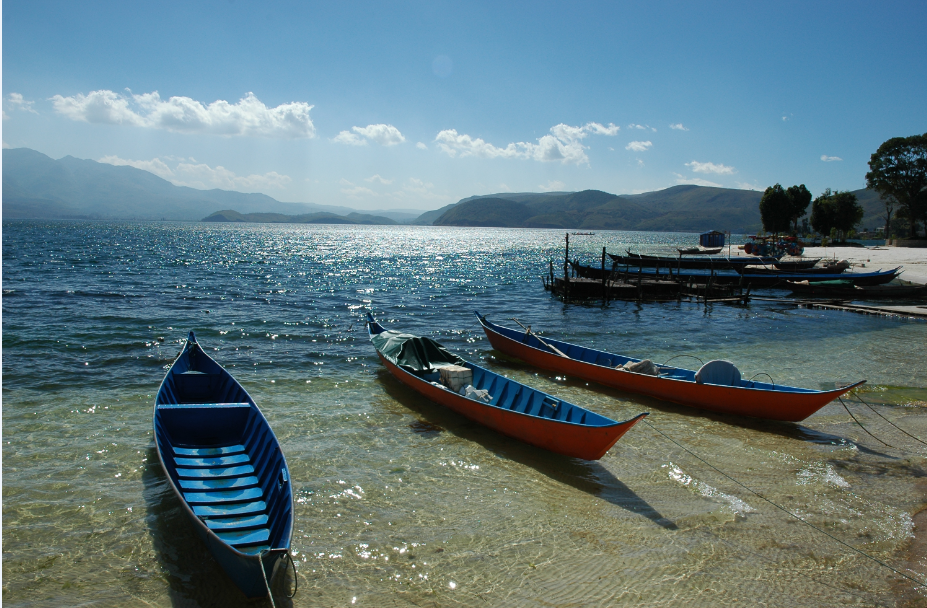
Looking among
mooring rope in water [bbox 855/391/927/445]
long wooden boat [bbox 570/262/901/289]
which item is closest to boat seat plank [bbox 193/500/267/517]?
mooring rope in water [bbox 855/391/927/445]

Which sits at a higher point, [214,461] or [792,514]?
[214,461]

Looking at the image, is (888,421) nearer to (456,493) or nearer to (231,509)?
(456,493)

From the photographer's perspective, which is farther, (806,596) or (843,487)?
(843,487)

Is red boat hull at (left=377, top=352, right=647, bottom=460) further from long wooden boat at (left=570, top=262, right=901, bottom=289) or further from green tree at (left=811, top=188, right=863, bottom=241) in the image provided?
green tree at (left=811, top=188, right=863, bottom=241)

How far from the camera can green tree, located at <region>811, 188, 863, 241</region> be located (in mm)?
74375

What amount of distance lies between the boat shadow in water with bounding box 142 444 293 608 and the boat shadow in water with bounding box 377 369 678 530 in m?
5.24

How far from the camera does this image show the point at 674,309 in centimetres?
3400

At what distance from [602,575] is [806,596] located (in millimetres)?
2541

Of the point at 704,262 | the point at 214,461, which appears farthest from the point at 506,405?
the point at 704,262

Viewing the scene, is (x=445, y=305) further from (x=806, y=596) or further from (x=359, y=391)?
(x=806, y=596)

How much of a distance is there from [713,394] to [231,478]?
1151 cm

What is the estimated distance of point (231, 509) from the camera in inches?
290

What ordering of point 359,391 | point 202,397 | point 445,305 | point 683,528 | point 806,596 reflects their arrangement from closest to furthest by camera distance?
point 806,596 → point 683,528 → point 202,397 → point 359,391 → point 445,305

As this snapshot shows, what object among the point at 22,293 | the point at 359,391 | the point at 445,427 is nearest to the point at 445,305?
the point at 359,391
